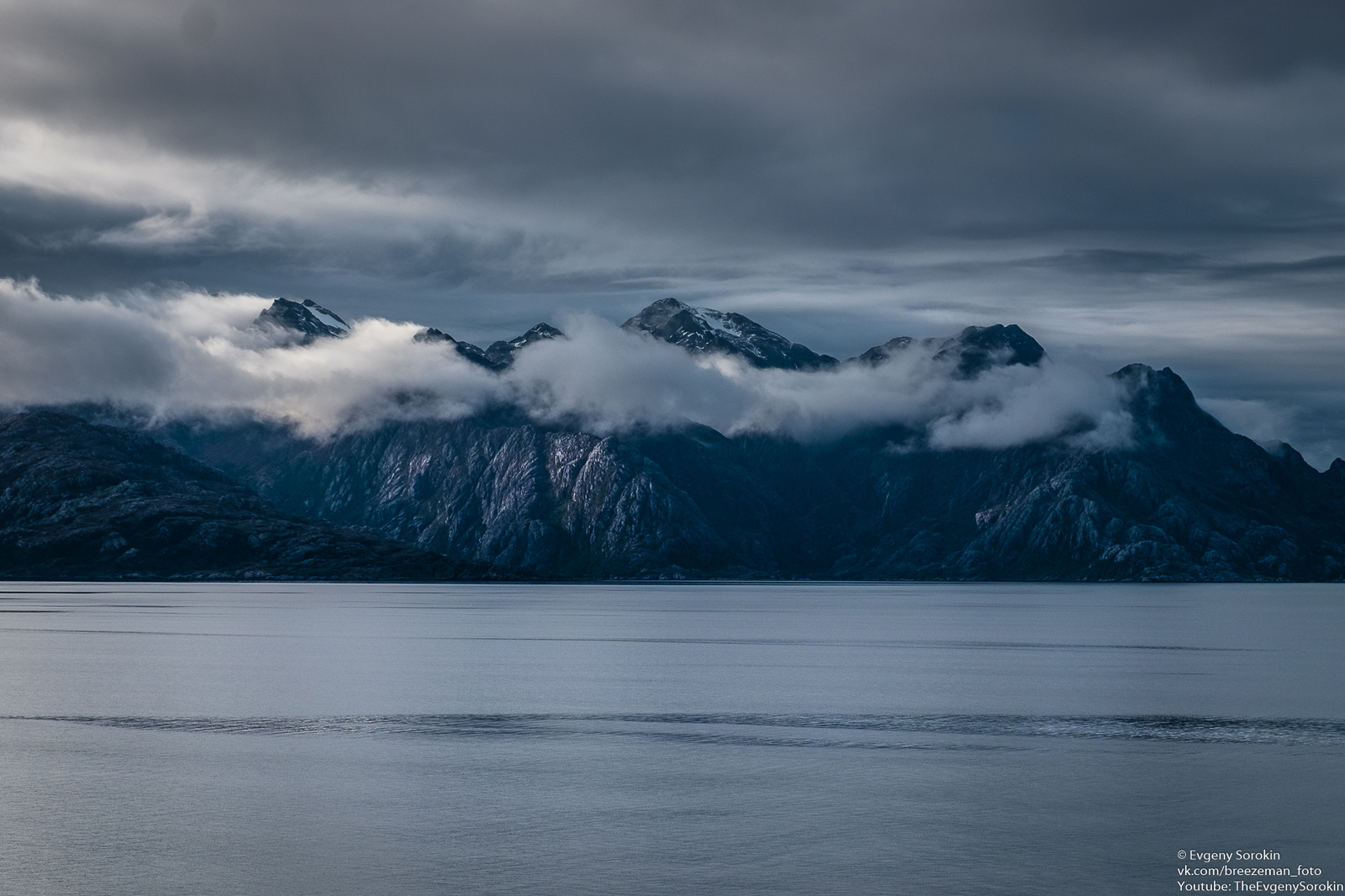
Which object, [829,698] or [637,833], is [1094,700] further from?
[637,833]

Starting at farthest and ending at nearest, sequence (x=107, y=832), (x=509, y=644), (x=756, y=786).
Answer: (x=509, y=644) < (x=756, y=786) < (x=107, y=832)

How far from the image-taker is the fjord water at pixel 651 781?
147ft

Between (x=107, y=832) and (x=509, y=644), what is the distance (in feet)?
415

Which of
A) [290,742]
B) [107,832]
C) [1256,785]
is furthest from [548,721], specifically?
[1256,785]

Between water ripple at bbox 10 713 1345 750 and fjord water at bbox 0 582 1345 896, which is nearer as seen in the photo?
fjord water at bbox 0 582 1345 896

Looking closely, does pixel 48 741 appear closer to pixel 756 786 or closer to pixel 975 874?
pixel 756 786

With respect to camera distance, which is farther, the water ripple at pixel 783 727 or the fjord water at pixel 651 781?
the water ripple at pixel 783 727

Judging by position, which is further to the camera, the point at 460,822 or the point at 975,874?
the point at 460,822

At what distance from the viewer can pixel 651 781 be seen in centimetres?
6281

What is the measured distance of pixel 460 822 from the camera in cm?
5288

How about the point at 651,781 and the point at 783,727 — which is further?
the point at 783,727

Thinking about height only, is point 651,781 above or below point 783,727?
above

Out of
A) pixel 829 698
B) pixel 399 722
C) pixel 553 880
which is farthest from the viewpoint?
pixel 829 698

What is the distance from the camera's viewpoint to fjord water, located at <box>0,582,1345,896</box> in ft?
147
